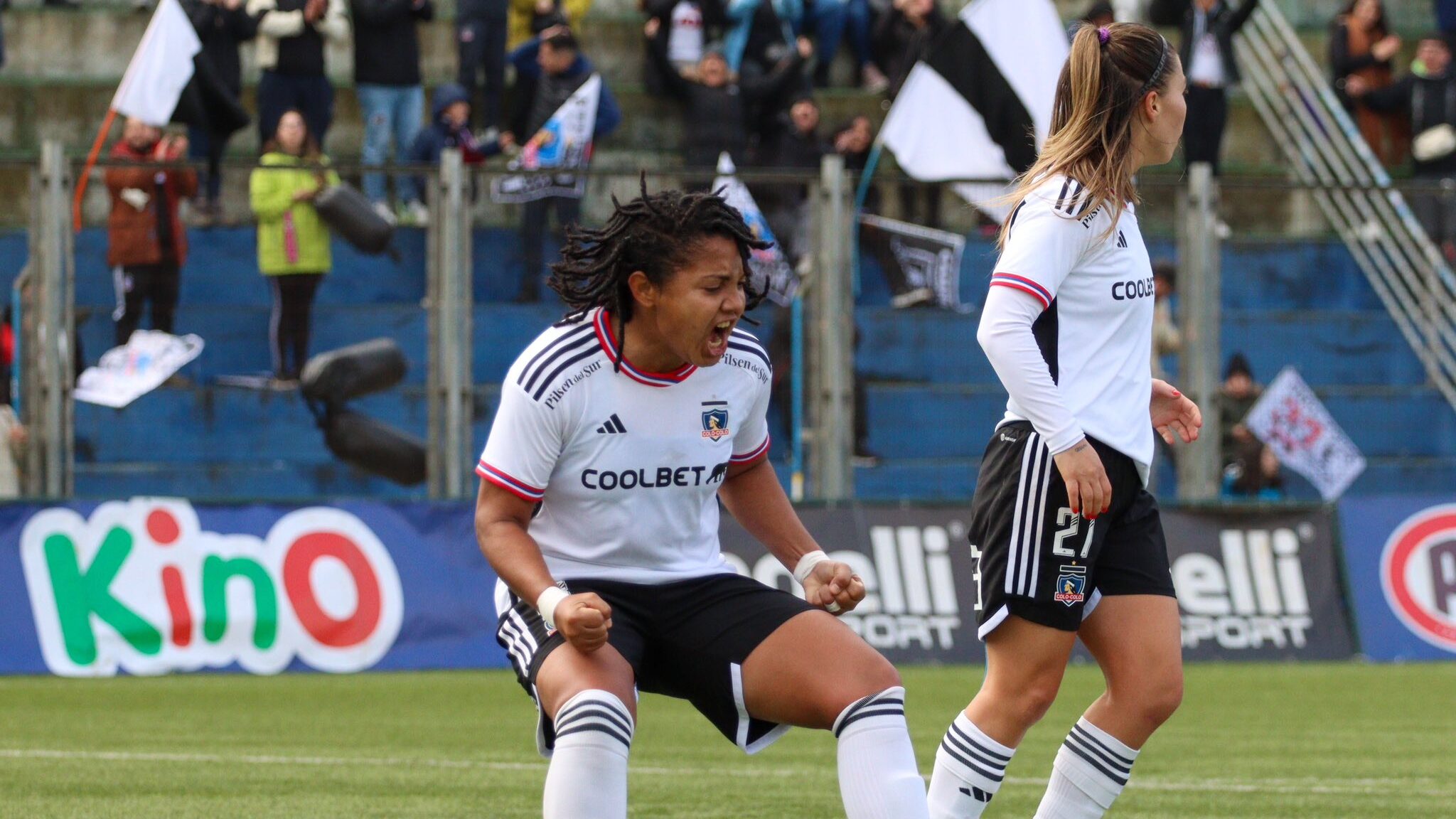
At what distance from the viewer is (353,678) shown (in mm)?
12906

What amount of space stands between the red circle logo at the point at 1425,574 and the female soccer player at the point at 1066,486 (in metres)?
9.59

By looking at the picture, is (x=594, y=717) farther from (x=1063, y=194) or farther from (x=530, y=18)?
(x=530, y=18)

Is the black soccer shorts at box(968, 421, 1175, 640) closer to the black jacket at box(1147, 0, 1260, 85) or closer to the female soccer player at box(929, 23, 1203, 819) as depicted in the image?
the female soccer player at box(929, 23, 1203, 819)

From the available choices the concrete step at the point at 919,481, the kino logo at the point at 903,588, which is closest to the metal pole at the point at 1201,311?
the concrete step at the point at 919,481

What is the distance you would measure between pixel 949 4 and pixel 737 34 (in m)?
4.14

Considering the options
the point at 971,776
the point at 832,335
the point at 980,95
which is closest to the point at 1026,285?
the point at 971,776

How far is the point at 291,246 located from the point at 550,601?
9.60 metres

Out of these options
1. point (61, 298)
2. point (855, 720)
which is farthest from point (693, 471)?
point (61, 298)

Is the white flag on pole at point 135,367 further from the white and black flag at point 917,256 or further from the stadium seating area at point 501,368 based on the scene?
the white and black flag at point 917,256

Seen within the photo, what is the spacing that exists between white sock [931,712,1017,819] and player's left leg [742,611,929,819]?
0.47 metres

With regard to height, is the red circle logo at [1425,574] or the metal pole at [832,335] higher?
the metal pole at [832,335]

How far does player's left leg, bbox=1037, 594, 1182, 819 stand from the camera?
521 centimetres

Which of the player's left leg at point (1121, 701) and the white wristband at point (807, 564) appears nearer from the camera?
the white wristband at point (807, 564)

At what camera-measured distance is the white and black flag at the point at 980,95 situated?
1544 centimetres
